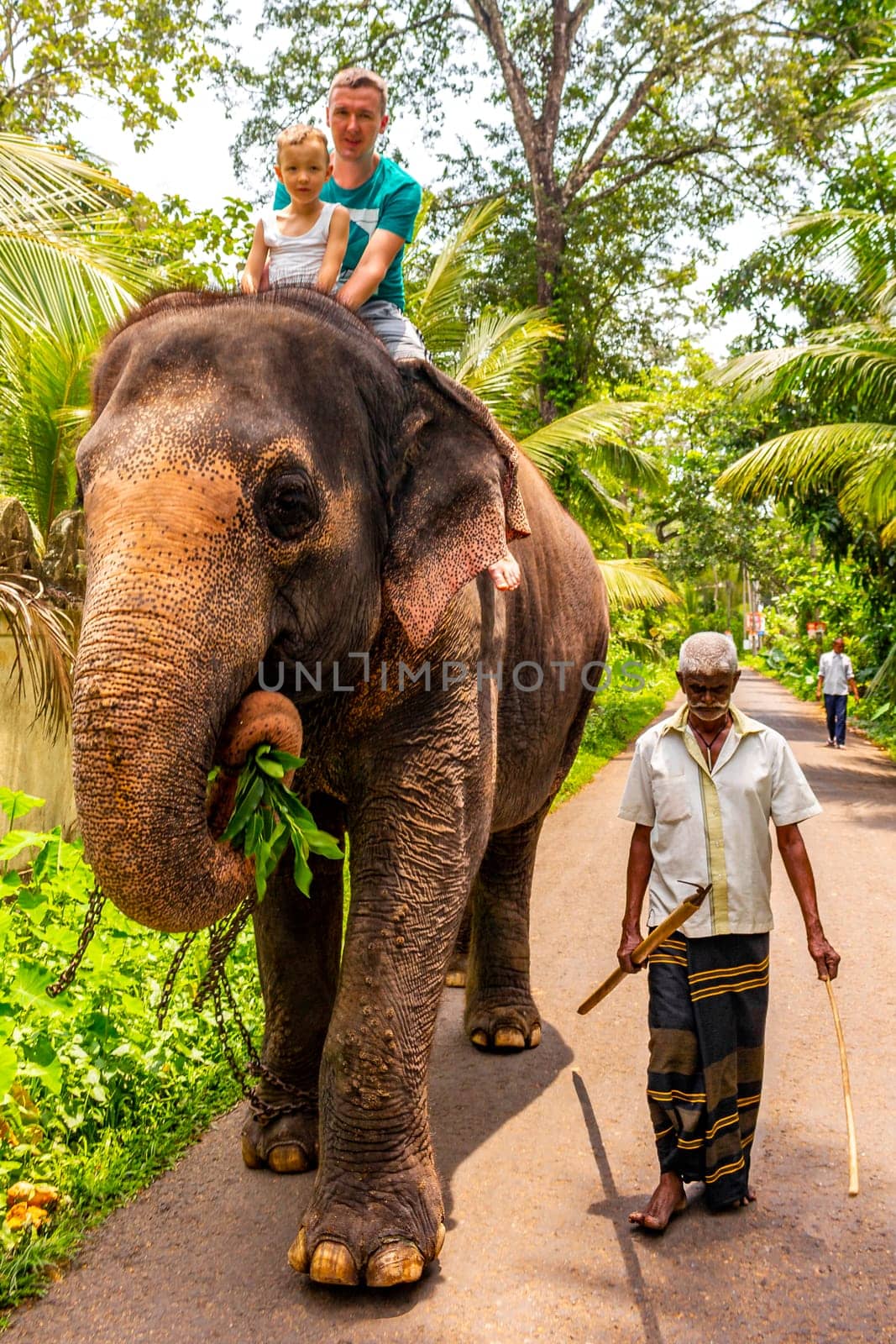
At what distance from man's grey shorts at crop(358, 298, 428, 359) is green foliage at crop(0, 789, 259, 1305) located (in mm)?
1719

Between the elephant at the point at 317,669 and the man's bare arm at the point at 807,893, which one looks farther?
the man's bare arm at the point at 807,893

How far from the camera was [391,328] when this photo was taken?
145 inches

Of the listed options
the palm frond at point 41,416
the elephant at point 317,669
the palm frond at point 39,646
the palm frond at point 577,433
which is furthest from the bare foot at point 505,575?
the palm frond at point 577,433

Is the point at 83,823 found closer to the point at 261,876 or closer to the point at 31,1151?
the point at 261,876

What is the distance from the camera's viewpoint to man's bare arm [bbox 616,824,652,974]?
11.7 feet

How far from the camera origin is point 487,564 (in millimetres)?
3252

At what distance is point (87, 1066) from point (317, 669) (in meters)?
1.92

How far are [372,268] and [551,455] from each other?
10.5m

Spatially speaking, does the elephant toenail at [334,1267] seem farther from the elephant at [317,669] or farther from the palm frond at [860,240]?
the palm frond at [860,240]

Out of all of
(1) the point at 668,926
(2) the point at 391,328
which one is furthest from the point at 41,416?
(1) the point at 668,926

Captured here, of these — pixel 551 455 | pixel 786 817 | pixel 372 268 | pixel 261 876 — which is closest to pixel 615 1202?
pixel 786 817

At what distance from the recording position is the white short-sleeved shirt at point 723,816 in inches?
135

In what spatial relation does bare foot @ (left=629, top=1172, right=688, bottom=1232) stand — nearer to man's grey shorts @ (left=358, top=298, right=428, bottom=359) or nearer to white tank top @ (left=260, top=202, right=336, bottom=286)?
man's grey shorts @ (left=358, top=298, right=428, bottom=359)

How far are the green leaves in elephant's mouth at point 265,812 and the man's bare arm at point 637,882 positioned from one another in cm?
119
